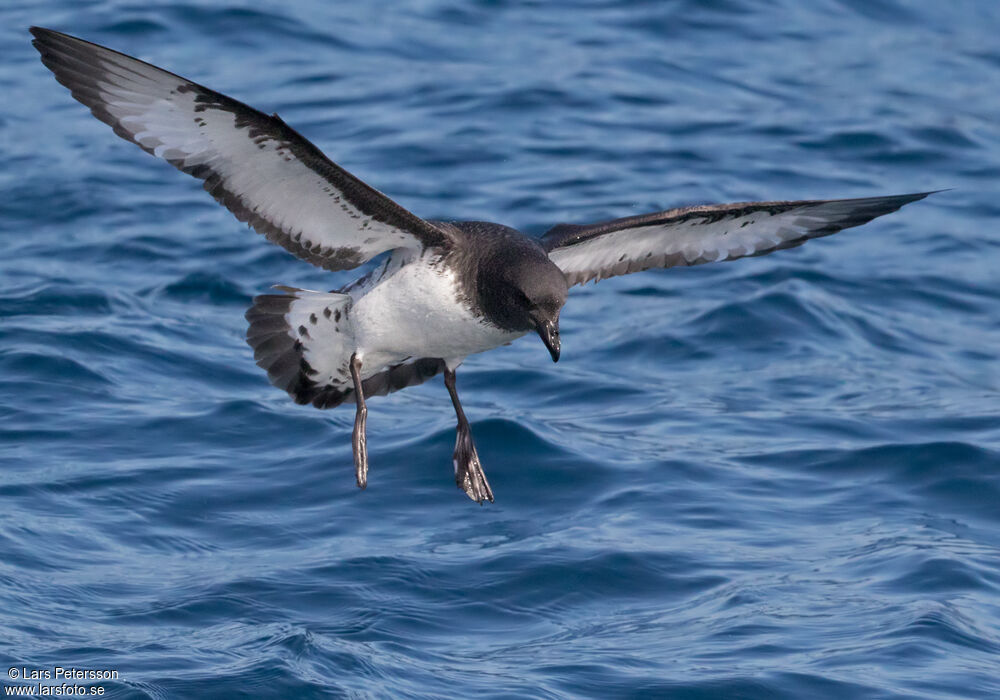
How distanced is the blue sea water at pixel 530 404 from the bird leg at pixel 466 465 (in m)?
0.31

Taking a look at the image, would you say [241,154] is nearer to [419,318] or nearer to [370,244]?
[370,244]

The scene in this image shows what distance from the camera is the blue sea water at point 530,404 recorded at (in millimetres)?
7012

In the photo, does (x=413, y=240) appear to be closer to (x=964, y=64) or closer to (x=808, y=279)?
(x=808, y=279)

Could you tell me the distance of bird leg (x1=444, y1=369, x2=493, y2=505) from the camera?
25.9 ft

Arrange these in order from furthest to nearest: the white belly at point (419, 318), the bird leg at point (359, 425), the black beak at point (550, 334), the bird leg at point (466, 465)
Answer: the bird leg at point (466, 465), the bird leg at point (359, 425), the white belly at point (419, 318), the black beak at point (550, 334)

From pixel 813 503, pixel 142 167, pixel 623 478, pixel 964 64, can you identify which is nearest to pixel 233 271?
pixel 142 167

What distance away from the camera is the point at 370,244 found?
7.10 m

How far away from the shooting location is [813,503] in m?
8.57

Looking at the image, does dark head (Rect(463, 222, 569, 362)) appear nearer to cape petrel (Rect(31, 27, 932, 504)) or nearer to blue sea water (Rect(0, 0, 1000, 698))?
cape petrel (Rect(31, 27, 932, 504))

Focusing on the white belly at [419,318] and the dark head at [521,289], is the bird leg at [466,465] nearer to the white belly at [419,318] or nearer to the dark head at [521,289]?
the white belly at [419,318]

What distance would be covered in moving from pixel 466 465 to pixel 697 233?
179 centimetres

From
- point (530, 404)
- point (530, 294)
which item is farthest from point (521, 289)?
point (530, 404)

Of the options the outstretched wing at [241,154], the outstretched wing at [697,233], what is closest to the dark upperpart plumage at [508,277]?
the outstretched wing at [241,154]

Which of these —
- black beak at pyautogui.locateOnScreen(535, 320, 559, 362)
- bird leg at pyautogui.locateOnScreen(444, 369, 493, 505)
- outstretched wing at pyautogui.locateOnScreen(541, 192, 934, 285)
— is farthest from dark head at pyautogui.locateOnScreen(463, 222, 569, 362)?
bird leg at pyautogui.locateOnScreen(444, 369, 493, 505)
